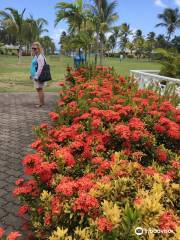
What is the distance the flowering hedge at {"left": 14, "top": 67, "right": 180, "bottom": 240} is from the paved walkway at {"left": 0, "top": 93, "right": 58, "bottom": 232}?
30.8 inches

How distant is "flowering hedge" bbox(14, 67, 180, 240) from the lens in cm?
217

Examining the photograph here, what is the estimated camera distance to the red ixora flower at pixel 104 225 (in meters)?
2.11

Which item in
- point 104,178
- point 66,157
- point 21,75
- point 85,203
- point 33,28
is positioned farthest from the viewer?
point 33,28

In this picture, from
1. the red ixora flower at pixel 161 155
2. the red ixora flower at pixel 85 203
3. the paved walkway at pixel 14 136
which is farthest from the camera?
the paved walkway at pixel 14 136

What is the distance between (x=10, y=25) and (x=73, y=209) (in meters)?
37.6

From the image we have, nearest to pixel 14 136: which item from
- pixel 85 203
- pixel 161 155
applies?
pixel 161 155

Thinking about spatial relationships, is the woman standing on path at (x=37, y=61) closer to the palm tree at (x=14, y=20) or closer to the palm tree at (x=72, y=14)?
the palm tree at (x=72, y=14)

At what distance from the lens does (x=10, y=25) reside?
1465 inches

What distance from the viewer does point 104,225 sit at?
2125 millimetres

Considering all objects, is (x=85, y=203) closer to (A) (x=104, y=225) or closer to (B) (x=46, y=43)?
(A) (x=104, y=225)

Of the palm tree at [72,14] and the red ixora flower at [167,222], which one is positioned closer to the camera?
the red ixora flower at [167,222]

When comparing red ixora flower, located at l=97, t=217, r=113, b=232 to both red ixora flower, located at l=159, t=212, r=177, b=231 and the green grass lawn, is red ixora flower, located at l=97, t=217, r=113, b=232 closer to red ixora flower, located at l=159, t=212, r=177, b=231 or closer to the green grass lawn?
red ixora flower, located at l=159, t=212, r=177, b=231

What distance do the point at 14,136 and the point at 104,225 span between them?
5443 millimetres

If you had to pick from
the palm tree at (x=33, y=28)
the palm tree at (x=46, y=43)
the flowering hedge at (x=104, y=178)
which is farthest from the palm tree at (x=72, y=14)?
the palm tree at (x=46, y=43)
